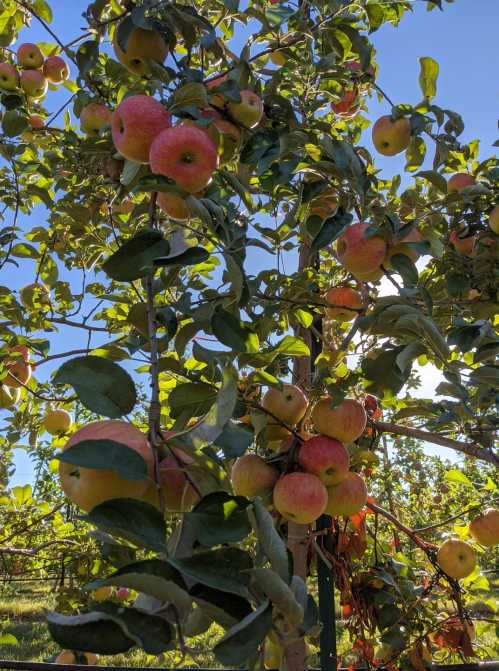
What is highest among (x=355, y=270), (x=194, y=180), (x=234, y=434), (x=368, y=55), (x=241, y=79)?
(x=368, y=55)

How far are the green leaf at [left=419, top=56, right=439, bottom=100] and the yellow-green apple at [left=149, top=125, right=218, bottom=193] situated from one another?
0.97 metres

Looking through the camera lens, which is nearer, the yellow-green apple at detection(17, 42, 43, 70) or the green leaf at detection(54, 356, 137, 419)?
the green leaf at detection(54, 356, 137, 419)

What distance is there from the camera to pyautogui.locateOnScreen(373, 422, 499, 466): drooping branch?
1.39m

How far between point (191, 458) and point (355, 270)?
83 centimetres

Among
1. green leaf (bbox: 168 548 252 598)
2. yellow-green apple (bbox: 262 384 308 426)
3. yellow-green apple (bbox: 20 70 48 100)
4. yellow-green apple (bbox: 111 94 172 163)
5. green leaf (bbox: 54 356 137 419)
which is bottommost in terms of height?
green leaf (bbox: 168 548 252 598)

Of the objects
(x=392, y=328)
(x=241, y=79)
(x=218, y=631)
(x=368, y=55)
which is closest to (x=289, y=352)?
(x=392, y=328)

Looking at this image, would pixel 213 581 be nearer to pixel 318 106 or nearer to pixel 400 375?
pixel 400 375

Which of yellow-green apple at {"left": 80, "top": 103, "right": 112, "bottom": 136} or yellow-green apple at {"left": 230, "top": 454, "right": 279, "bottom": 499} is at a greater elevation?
yellow-green apple at {"left": 80, "top": 103, "right": 112, "bottom": 136}

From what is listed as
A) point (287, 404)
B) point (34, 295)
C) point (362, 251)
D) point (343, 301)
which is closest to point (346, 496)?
point (287, 404)

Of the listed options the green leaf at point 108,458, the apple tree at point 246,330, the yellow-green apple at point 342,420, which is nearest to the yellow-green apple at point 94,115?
the apple tree at point 246,330

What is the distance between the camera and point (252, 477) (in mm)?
1371

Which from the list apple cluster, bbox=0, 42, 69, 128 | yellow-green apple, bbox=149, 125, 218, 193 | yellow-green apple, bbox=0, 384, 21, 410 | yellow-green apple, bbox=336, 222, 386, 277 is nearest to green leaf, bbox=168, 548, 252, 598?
yellow-green apple, bbox=149, 125, 218, 193

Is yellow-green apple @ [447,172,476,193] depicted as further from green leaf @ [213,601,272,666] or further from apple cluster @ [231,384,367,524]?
green leaf @ [213,601,272,666]

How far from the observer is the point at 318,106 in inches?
67.7
